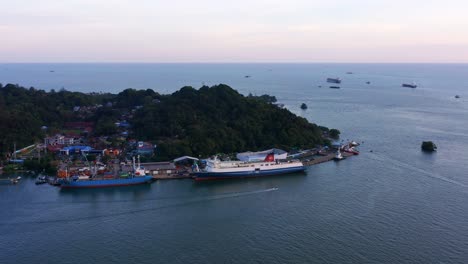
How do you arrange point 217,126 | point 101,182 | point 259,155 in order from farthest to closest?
point 217,126, point 259,155, point 101,182

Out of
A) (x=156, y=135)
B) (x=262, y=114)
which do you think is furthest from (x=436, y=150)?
(x=156, y=135)

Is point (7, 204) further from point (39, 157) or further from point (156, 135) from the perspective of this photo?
point (156, 135)

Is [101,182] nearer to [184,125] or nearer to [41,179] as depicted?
[41,179]

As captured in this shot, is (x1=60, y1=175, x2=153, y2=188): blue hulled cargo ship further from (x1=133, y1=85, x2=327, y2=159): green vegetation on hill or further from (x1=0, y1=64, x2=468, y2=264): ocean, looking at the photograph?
(x1=133, y1=85, x2=327, y2=159): green vegetation on hill

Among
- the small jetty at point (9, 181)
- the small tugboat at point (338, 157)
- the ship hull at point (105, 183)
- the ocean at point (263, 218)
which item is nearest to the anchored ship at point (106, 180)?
Answer: the ship hull at point (105, 183)

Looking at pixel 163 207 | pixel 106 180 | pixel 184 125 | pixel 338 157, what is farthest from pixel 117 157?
pixel 338 157

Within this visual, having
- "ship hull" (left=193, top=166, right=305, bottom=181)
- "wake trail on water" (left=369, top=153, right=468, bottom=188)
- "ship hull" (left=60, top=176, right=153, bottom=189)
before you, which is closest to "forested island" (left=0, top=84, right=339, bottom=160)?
"ship hull" (left=193, top=166, right=305, bottom=181)

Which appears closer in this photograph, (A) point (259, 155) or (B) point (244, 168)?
(B) point (244, 168)
